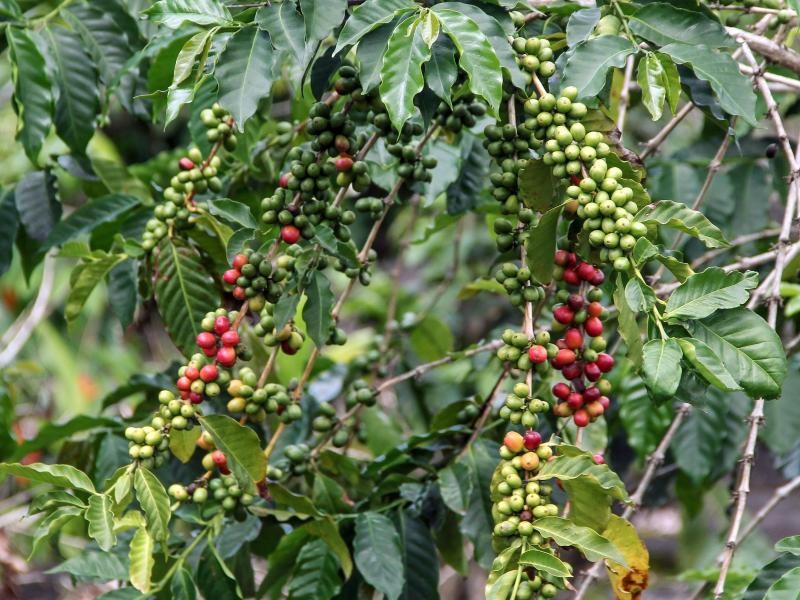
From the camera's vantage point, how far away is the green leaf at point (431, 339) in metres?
2.62

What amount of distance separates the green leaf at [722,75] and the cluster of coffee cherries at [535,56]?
16cm

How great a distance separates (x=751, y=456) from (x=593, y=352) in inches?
13.3

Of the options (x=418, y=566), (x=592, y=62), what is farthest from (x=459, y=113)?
(x=418, y=566)

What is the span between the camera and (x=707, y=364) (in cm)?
118

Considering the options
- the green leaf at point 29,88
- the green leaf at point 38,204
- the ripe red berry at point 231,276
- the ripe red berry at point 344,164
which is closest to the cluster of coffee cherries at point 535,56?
the ripe red berry at point 344,164

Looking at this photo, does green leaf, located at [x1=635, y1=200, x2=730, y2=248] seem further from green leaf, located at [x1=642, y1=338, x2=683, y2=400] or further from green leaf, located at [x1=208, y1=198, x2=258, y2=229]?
green leaf, located at [x1=208, y1=198, x2=258, y2=229]

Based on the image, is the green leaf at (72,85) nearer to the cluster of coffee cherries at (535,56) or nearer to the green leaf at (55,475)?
the green leaf at (55,475)

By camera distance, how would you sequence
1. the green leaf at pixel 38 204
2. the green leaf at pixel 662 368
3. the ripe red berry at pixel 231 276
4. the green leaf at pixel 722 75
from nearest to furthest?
the green leaf at pixel 662 368
the green leaf at pixel 722 75
the ripe red berry at pixel 231 276
the green leaf at pixel 38 204

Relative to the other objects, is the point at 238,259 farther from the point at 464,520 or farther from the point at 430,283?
the point at 430,283

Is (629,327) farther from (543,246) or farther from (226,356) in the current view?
(226,356)

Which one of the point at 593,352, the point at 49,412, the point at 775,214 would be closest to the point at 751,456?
the point at 593,352

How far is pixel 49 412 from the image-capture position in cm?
459

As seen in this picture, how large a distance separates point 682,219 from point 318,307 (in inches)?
22.7

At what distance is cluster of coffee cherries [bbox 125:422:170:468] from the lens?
4.52 feet
